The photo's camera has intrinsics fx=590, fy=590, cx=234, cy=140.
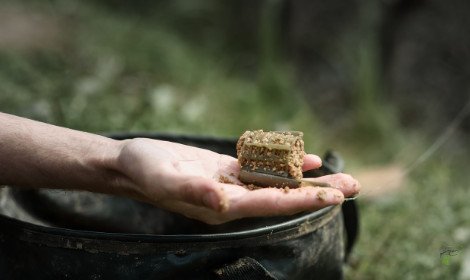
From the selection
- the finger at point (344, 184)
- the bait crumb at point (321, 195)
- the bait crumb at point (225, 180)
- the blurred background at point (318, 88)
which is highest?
the blurred background at point (318, 88)

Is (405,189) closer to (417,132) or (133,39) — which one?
(417,132)

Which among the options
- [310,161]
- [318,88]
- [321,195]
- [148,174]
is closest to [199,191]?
[148,174]

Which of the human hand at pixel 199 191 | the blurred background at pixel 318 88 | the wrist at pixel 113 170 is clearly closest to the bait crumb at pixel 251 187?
the human hand at pixel 199 191

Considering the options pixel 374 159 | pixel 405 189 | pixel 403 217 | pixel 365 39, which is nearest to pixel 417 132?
pixel 374 159

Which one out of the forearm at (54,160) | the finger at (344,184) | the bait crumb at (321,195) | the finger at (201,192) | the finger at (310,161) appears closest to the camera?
the finger at (201,192)

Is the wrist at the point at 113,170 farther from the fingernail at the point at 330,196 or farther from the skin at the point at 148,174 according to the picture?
the fingernail at the point at 330,196

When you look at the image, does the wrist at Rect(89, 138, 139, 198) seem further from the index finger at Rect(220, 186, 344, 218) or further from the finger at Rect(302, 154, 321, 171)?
the finger at Rect(302, 154, 321, 171)

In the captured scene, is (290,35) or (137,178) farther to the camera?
(290,35)

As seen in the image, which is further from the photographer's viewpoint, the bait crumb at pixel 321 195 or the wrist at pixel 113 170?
the wrist at pixel 113 170

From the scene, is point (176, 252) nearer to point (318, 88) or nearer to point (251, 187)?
point (251, 187)
